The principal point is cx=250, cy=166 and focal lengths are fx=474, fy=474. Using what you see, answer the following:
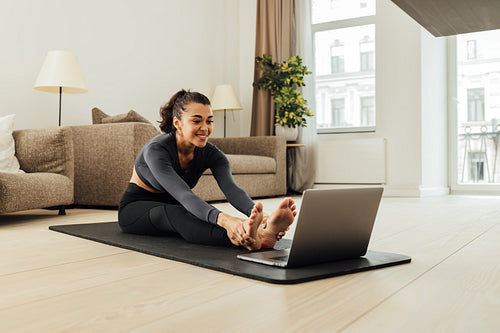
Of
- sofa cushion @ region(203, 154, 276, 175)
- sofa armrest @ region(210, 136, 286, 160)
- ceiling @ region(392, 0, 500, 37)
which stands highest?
ceiling @ region(392, 0, 500, 37)

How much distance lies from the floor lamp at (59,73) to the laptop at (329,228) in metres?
2.43

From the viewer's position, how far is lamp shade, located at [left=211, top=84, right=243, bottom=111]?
5242mm

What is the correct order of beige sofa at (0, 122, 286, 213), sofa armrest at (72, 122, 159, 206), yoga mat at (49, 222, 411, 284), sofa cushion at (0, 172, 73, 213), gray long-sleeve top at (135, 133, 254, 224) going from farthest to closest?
sofa armrest at (72, 122, 159, 206) → beige sofa at (0, 122, 286, 213) → sofa cushion at (0, 172, 73, 213) → gray long-sleeve top at (135, 133, 254, 224) → yoga mat at (49, 222, 411, 284)

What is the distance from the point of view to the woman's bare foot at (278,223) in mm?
1355

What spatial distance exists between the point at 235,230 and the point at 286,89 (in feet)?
12.5

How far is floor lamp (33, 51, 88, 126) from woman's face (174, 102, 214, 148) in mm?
1885

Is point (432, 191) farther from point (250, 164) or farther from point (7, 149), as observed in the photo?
point (7, 149)

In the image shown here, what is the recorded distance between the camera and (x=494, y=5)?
101 cm

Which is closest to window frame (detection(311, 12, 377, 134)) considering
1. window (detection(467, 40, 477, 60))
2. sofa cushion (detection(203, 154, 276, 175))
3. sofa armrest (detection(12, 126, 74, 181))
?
A: window (detection(467, 40, 477, 60))

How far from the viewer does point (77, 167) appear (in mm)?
3385

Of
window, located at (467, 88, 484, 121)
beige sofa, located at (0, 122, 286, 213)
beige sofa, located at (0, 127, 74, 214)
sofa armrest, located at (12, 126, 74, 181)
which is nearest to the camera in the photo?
beige sofa, located at (0, 122, 286, 213)

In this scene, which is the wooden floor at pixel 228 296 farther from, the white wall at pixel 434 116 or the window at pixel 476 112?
the window at pixel 476 112

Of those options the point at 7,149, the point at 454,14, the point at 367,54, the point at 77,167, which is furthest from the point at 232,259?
the point at 367,54

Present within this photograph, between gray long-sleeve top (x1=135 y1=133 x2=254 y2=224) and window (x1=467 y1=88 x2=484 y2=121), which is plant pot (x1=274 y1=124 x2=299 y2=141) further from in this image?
gray long-sleeve top (x1=135 y1=133 x2=254 y2=224)
